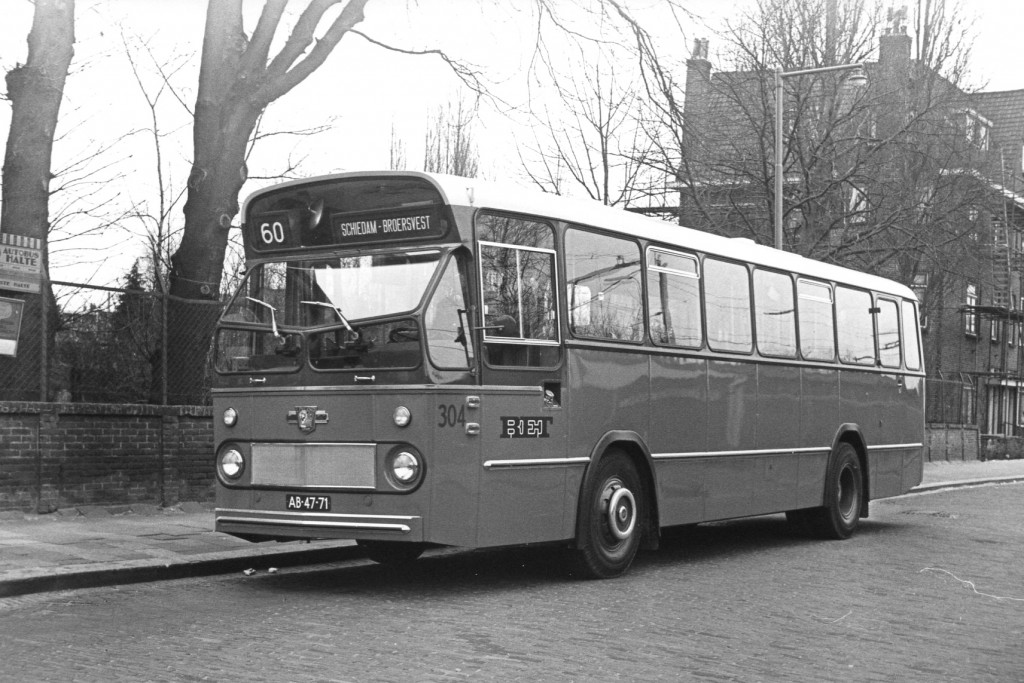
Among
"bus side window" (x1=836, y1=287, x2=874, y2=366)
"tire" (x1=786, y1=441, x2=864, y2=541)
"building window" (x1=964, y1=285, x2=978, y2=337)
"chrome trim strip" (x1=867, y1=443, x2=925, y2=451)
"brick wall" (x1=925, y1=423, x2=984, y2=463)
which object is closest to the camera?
"tire" (x1=786, y1=441, x2=864, y2=541)

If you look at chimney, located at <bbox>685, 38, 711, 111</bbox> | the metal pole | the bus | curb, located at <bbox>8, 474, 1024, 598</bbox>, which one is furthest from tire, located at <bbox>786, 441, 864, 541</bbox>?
chimney, located at <bbox>685, 38, 711, 111</bbox>

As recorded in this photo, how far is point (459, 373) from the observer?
9.33 meters

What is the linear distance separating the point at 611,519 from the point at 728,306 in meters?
3.10

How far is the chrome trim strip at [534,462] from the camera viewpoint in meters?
9.50

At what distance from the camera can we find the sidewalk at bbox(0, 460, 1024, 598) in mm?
9523

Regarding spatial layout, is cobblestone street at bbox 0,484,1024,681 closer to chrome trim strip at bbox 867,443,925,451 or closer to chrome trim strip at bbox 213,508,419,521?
chrome trim strip at bbox 213,508,419,521

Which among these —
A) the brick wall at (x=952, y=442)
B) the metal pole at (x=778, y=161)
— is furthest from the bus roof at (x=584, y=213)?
the brick wall at (x=952, y=442)

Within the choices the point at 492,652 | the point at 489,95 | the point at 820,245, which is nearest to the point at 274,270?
the point at 492,652

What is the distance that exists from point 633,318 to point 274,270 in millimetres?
3044

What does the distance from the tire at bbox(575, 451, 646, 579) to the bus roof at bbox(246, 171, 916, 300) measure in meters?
1.95

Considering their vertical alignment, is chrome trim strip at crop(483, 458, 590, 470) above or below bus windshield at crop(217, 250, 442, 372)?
below

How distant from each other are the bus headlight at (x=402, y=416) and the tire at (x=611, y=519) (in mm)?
1810

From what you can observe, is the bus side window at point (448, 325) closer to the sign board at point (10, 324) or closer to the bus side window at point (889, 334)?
the sign board at point (10, 324)

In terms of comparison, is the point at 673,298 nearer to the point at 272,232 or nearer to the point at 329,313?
the point at 329,313
